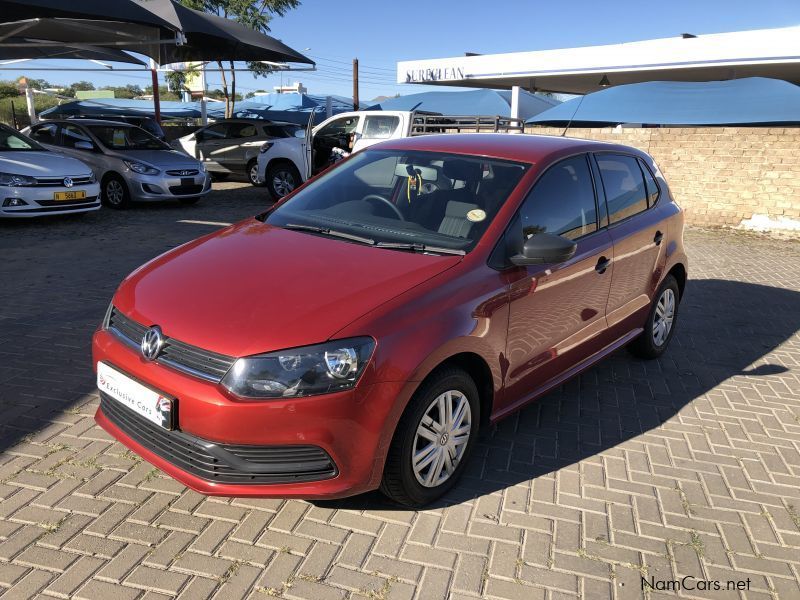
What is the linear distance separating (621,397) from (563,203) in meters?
1.55

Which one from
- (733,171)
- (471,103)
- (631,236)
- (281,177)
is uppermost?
(471,103)

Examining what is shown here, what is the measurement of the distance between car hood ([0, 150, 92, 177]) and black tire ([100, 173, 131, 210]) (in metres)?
1.46

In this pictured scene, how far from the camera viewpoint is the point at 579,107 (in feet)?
50.5

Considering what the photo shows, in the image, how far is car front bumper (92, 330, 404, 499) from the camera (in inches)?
99.0

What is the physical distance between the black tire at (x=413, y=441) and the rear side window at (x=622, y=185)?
6.21ft

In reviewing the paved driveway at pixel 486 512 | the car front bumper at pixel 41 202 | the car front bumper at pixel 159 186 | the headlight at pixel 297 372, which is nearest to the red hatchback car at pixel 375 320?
the headlight at pixel 297 372

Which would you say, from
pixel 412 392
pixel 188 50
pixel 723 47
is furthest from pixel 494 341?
pixel 723 47

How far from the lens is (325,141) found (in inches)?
537

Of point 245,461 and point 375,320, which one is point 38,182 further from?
point 375,320

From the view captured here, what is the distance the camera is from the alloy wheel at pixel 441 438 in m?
2.93

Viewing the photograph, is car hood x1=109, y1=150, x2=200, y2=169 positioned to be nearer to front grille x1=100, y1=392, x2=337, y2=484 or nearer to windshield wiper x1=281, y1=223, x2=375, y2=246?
windshield wiper x1=281, y1=223, x2=375, y2=246

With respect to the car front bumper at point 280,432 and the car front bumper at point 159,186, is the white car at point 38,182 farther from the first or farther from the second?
the car front bumper at point 280,432

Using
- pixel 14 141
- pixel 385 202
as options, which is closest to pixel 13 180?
pixel 14 141

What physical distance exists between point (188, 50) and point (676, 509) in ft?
57.5
